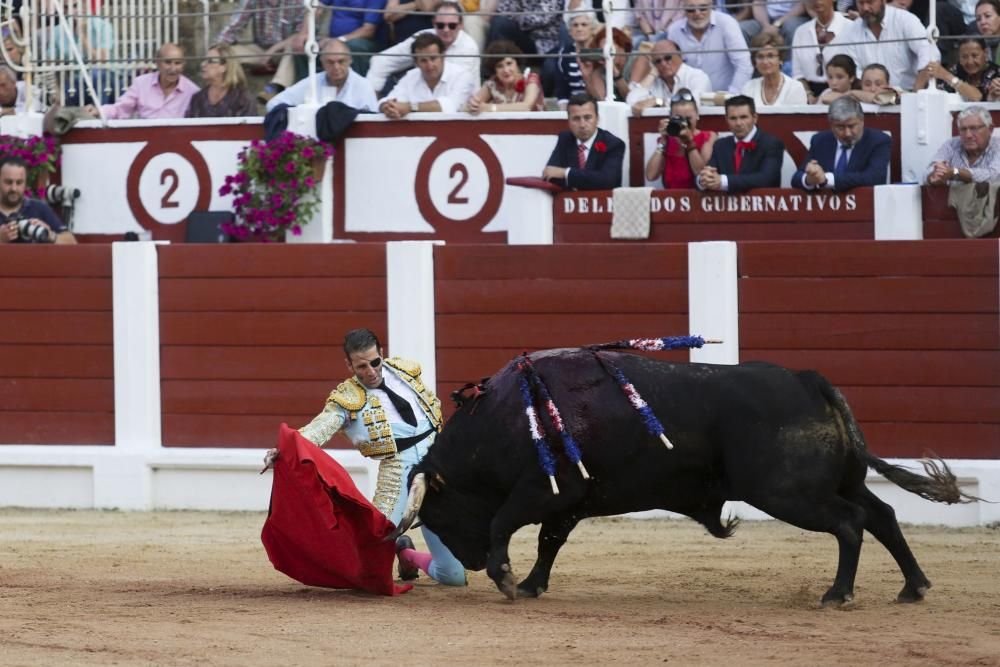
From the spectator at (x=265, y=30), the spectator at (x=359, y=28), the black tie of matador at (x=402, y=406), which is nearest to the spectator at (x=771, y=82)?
the spectator at (x=359, y=28)

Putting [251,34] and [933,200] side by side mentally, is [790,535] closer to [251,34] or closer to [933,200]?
[933,200]

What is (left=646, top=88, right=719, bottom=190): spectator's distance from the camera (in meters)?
9.54

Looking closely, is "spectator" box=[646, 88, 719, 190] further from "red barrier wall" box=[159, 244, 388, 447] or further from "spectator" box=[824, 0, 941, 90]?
"red barrier wall" box=[159, 244, 388, 447]

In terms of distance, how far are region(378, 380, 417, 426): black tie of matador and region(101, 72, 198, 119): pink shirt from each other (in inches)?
208

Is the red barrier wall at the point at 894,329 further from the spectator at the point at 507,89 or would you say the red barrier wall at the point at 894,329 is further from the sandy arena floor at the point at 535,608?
the spectator at the point at 507,89

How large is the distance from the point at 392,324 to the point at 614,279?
1221 mm

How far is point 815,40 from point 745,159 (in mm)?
1024

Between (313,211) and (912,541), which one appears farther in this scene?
(313,211)

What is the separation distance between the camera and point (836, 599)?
20.0 ft

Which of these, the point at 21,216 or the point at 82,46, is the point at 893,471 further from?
the point at 82,46

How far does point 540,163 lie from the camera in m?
10.3

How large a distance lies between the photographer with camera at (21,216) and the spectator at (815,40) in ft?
14.4

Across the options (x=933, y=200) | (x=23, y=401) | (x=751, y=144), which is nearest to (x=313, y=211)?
(x=23, y=401)

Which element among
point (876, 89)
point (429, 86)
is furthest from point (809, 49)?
point (429, 86)
